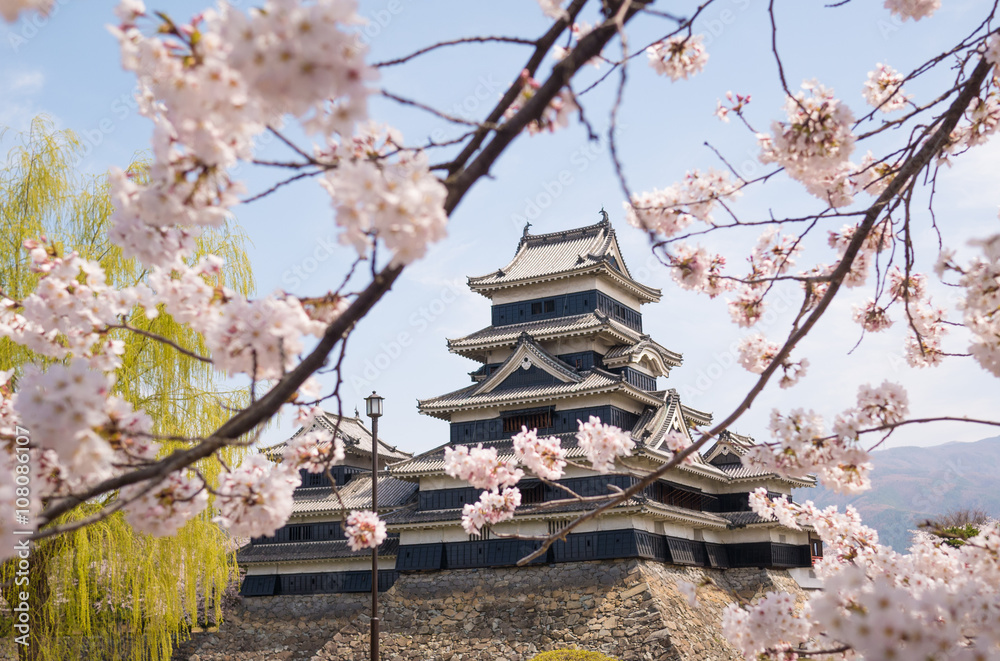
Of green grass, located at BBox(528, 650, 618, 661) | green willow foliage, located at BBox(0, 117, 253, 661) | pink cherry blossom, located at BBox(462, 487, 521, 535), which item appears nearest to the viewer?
pink cherry blossom, located at BBox(462, 487, 521, 535)

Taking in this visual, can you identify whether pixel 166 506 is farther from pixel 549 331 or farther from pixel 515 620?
pixel 549 331

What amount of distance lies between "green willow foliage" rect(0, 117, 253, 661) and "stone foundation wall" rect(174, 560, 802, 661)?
7859 mm

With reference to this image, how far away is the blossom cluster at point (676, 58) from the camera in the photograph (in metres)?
3.71

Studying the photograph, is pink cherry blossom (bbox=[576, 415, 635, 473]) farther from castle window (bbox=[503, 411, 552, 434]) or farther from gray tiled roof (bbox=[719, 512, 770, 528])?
gray tiled roof (bbox=[719, 512, 770, 528])

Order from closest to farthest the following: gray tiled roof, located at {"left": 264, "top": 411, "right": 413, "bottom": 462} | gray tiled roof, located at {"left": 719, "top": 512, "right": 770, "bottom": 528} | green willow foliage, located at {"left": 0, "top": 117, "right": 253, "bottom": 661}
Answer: green willow foliage, located at {"left": 0, "top": 117, "right": 253, "bottom": 661}
gray tiled roof, located at {"left": 719, "top": 512, "right": 770, "bottom": 528}
gray tiled roof, located at {"left": 264, "top": 411, "right": 413, "bottom": 462}

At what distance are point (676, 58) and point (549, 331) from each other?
58.6 feet

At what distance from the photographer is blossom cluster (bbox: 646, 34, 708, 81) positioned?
3.71m

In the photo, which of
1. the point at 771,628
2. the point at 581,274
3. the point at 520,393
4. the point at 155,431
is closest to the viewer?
the point at 771,628

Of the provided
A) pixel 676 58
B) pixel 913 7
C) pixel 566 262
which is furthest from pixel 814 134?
pixel 566 262

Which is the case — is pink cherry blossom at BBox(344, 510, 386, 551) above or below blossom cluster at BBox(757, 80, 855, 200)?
below

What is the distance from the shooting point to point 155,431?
1064cm

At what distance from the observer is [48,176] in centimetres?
1130

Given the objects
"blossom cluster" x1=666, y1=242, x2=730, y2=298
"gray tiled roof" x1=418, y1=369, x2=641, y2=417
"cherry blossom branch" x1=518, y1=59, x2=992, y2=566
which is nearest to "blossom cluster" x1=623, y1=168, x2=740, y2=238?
"blossom cluster" x1=666, y1=242, x2=730, y2=298

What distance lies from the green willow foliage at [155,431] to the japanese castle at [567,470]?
893 centimetres
